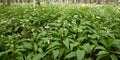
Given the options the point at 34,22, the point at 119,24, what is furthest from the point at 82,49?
the point at 34,22

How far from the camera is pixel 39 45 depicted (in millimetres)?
4098

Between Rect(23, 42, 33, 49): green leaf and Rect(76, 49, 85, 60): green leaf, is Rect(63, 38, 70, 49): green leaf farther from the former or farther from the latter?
Rect(23, 42, 33, 49): green leaf

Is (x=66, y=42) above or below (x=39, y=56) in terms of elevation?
above

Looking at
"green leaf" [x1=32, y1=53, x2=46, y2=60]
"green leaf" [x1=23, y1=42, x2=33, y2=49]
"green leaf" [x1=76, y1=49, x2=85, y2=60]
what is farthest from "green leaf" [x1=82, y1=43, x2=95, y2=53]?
"green leaf" [x1=23, y1=42, x2=33, y2=49]

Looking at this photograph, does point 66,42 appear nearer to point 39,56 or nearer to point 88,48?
point 88,48

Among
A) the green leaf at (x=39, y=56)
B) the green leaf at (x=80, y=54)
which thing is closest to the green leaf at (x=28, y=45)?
the green leaf at (x=39, y=56)

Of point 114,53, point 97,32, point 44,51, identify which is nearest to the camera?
point 114,53

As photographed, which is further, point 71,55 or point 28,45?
point 28,45

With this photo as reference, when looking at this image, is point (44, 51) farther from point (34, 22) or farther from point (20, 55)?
point (34, 22)

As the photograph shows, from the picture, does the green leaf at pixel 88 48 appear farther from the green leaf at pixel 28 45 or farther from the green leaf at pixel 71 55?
the green leaf at pixel 28 45

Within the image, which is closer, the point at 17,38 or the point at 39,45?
the point at 39,45

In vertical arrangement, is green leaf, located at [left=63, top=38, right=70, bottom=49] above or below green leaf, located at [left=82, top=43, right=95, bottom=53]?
above

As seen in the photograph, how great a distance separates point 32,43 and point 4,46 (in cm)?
64

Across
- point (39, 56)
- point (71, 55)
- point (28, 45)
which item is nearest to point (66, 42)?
point (71, 55)
